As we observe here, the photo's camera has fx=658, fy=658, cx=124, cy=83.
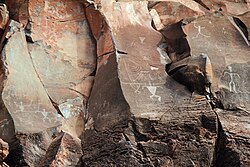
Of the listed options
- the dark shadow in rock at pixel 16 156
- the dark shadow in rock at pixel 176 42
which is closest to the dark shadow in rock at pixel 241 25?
the dark shadow in rock at pixel 176 42

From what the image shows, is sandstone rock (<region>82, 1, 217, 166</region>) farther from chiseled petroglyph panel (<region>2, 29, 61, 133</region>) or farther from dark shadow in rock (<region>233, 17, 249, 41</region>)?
dark shadow in rock (<region>233, 17, 249, 41</region>)

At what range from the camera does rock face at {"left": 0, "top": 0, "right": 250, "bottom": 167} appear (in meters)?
6.16

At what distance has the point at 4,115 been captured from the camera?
6.54m

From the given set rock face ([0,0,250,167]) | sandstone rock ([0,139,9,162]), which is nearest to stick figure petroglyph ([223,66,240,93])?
rock face ([0,0,250,167])

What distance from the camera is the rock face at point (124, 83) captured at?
6.16 metres

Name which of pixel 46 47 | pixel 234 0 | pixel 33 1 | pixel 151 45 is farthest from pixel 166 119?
pixel 234 0

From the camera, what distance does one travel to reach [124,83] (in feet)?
21.9

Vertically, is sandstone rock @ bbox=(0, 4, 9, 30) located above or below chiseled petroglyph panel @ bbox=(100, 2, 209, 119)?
above

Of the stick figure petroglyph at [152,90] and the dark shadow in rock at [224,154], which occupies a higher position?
the stick figure petroglyph at [152,90]

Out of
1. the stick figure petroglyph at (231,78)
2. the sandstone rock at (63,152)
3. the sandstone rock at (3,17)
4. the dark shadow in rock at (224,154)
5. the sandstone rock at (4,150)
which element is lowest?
the dark shadow in rock at (224,154)

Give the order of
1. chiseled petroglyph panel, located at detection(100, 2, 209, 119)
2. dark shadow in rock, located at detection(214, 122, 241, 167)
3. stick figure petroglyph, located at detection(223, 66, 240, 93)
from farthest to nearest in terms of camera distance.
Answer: stick figure petroglyph, located at detection(223, 66, 240, 93), chiseled petroglyph panel, located at detection(100, 2, 209, 119), dark shadow in rock, located at detection(214, 122, 241, 167)

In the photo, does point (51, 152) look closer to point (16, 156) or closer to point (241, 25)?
point (16, 156)

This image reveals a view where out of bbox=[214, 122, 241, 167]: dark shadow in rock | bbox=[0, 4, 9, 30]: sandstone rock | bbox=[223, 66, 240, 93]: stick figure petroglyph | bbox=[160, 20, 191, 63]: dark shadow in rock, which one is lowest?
bbox=[214, 122, 241, 167]: dark shadow in rock

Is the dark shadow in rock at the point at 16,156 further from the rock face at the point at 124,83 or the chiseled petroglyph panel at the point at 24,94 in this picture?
the chiseled petroglyph panel at the point at 24,94
